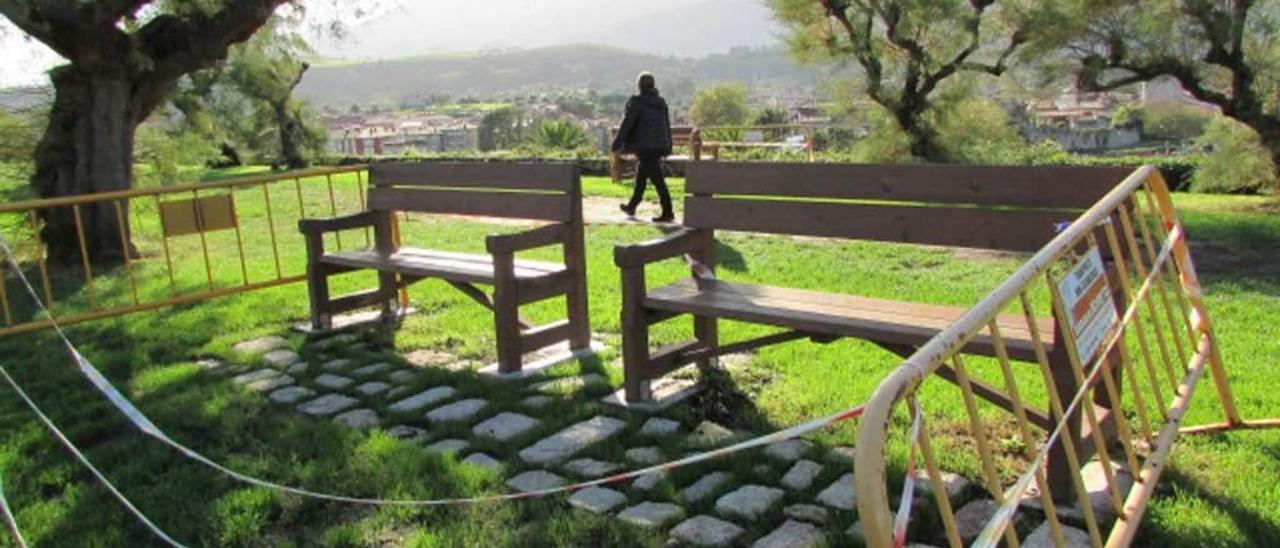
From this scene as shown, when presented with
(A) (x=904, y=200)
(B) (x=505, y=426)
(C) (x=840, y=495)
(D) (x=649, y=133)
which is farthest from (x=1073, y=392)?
(D) (x=649, y=133)

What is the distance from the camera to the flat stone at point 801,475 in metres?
3.78

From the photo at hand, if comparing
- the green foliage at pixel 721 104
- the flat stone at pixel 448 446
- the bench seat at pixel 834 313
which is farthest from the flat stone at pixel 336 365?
the green foliage at pixel 721 104

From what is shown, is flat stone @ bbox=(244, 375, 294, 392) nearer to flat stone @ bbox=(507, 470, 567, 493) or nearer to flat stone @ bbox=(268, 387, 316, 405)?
flat stone @ bbox=(268, 387, 316, 405)

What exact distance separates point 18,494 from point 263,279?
478 cm

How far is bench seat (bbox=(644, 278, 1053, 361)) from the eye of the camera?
3762 millimetres

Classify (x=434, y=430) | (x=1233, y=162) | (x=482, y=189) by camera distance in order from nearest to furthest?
(x=434, y=430) → (x=482, y=189) → (x=1233, y=162)

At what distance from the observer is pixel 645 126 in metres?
11.8

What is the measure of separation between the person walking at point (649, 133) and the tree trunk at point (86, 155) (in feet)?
17.4

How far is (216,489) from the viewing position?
Answer: 402 cm

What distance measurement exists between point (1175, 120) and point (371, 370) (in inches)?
683

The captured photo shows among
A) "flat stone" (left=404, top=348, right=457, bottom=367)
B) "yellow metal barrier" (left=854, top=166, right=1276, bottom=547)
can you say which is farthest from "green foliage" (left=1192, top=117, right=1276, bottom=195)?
"flat stone" (left=404, top=348, right=457, bottom=367)

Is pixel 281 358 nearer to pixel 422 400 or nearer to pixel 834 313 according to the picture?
pixel 422 400

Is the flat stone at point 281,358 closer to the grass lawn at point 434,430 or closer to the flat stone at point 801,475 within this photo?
the grass lawn at point 434,430

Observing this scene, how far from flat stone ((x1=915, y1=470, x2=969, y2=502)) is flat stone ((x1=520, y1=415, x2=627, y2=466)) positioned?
1377mm
